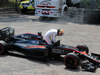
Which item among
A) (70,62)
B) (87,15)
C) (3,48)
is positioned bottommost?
(70,62)

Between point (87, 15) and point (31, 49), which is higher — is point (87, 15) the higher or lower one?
the higher one

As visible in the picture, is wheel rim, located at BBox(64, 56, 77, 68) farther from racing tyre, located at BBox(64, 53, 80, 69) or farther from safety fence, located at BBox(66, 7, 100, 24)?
safety fence, located at BBox(66, 7, 100, 24)

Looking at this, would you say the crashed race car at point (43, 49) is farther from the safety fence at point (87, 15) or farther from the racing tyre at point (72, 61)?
the safety fence at point (87, 15)

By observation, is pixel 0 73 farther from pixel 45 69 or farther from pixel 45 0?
pixel 45 0

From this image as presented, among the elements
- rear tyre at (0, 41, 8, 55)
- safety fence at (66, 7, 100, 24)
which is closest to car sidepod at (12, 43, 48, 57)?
rear tyre at (0, 41, 8, 55)

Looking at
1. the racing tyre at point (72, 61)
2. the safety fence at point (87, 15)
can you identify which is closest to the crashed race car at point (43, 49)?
the racing tyre at point (72, 61)

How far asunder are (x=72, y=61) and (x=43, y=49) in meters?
1.39

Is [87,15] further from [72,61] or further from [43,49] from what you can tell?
[72,61]

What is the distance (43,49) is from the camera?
297 inches

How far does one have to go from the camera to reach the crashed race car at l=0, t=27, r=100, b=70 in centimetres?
683

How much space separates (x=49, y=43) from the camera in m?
7.75

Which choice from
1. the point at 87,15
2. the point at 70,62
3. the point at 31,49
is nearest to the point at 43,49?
the point at 31,49

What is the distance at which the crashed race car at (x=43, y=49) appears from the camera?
6.83 meters

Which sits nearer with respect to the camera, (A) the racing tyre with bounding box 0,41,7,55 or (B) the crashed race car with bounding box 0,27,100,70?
(B) the crashed race car with bounding box 0,27,100,70
